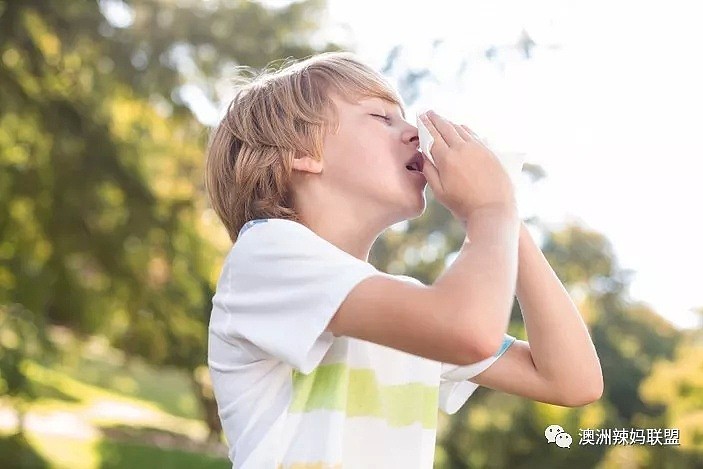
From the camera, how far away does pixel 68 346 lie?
5668 millimetres

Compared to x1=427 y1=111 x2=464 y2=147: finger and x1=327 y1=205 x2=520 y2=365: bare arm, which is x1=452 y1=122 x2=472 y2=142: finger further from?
x1=327 y1=205 x2=520 y2=365: bare arm

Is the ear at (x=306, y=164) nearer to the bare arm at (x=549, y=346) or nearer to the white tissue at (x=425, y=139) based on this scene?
the white tissue at (x=425, y=139)

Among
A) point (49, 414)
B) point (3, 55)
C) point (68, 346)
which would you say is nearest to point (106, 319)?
point (68, 346)

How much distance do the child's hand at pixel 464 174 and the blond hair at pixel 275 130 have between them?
0.17 m

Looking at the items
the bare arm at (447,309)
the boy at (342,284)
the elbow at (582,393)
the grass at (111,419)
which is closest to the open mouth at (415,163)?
the boy at (342,284)

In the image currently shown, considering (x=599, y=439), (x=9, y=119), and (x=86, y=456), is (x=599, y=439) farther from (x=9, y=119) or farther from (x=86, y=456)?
(x=86, y=456)

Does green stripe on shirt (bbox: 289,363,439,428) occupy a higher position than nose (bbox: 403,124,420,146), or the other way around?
nose (bbox: 403,124,420,146)

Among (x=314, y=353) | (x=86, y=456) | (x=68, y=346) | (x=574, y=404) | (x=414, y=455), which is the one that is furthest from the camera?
(x=86, y=456)

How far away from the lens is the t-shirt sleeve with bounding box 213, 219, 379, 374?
956mm

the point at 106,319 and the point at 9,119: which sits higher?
the point at 9,119

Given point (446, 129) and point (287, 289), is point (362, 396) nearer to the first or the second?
point (287, 289)

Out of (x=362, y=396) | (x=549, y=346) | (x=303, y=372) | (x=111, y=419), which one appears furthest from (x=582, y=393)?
(x=111, y=419)

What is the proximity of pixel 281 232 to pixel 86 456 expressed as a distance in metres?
7.24

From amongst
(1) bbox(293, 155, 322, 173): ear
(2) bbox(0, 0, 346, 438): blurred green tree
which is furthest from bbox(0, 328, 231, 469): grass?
(1) bbox(293, 155, 322, 173): ear
